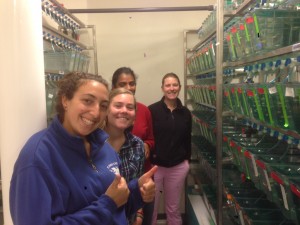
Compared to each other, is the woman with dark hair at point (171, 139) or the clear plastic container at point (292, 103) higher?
the clear plastic container at point (292, 103)

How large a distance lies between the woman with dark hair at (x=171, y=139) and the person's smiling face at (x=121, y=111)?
1.06 metres

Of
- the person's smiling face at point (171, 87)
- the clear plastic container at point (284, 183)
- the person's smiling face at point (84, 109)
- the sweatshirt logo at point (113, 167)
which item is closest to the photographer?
the person's smiling face at point (84, 109)

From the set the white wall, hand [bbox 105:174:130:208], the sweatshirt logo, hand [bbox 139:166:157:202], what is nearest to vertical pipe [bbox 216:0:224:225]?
hand [bbox 139:166:157:202]

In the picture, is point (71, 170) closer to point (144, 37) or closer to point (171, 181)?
point (171, 181)

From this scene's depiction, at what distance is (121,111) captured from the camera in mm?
1805

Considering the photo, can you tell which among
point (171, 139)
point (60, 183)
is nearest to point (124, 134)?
point (60, 183)

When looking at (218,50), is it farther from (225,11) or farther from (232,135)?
(232,135)

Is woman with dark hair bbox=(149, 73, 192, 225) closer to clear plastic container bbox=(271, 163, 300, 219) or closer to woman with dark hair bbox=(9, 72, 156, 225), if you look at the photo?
clear plastic container bbox=(271, 163, 300, 219)

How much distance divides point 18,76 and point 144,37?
122 inches

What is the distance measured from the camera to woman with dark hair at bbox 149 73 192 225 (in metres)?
2.89

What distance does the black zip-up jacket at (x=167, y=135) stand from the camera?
289cm

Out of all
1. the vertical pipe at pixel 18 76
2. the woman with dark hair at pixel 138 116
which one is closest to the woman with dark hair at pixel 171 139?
the woman with dark hair at pixel 138 116

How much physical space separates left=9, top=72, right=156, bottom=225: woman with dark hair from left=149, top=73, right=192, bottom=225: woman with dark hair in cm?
160

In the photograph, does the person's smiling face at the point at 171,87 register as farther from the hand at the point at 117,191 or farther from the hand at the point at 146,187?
the hand at the point at 117,191
